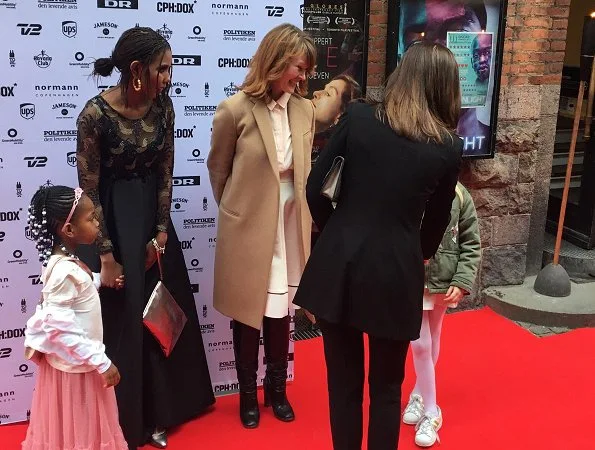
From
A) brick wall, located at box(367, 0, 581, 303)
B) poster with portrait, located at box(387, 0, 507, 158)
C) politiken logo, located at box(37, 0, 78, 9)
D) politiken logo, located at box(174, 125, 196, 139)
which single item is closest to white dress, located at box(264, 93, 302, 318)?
politiken logo, located at box(174, 125, 196, 139)

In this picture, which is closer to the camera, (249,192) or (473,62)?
(249,192)

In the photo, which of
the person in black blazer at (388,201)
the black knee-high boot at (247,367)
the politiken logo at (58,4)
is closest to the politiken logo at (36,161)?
the politiken logo at (58,4)

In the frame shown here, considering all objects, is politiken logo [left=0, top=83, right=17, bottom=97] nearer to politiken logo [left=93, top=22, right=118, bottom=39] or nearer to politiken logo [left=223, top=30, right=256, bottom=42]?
politiken logo [left=93, top=22, right=118, bottom=39]

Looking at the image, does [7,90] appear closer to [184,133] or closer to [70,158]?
[70,158]

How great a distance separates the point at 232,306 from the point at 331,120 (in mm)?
1460

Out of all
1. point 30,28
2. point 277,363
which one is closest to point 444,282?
point 277,363

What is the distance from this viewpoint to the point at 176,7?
295 cm

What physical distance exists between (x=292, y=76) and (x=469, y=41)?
1860 mm

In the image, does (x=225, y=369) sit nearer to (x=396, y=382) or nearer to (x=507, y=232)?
(x=396, y=382)

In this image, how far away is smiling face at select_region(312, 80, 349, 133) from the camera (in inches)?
153

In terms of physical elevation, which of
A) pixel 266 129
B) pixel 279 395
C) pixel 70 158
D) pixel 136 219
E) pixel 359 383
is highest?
pixel 266 129

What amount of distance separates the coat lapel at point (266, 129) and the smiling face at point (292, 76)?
95 mm

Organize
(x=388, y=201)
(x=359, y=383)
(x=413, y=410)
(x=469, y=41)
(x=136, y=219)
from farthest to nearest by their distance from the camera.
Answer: (x=469, y=41)
(x=413, y=410)
(x=136, y=219)
(x=359, y=383)
(x=388, y=201)

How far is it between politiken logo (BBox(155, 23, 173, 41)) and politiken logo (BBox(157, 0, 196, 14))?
0.07m
